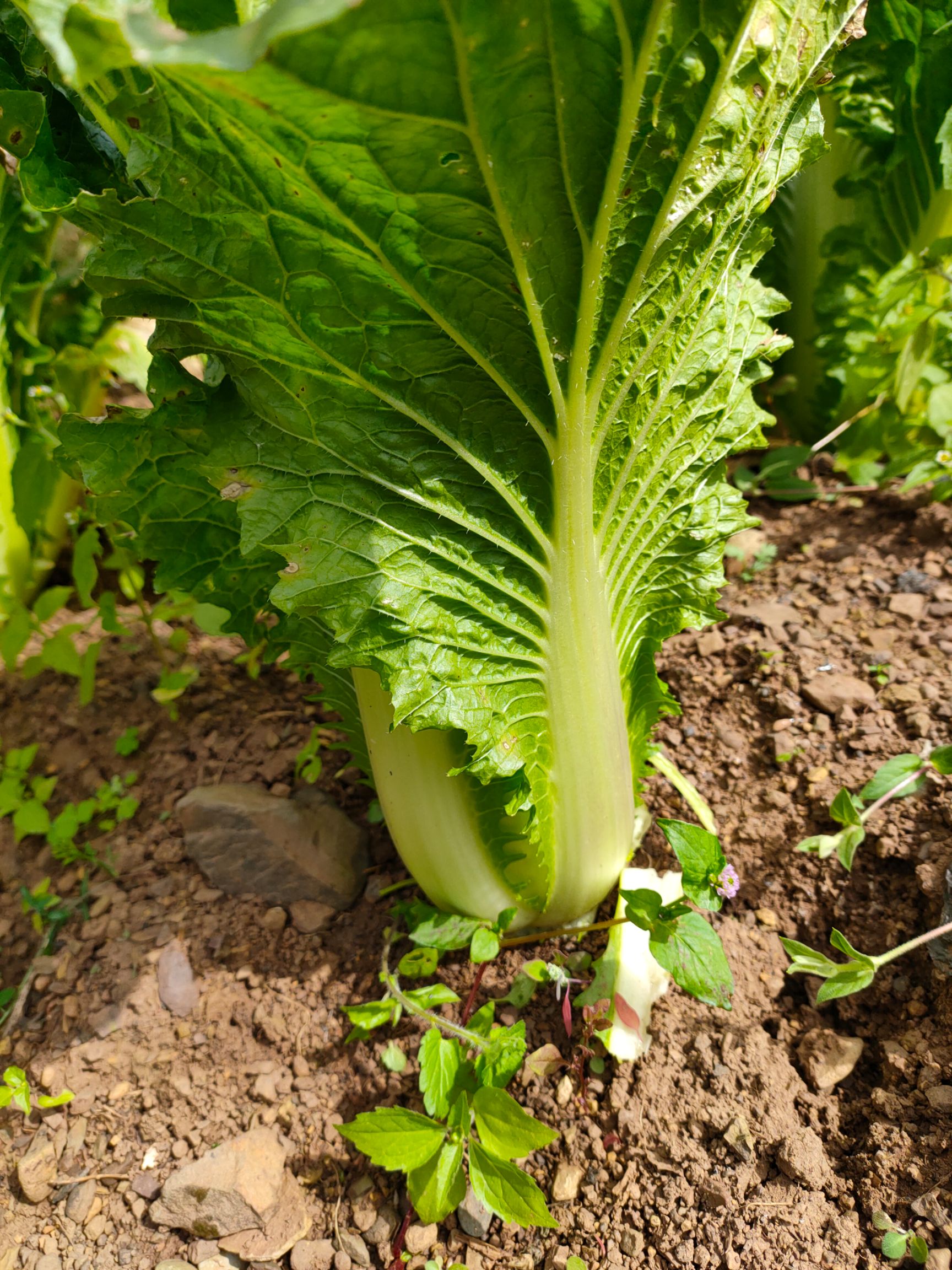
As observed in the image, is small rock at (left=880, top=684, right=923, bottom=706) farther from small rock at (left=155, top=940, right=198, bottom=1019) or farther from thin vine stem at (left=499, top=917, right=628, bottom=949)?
small rock at (left=155, top=940, right=198, bottom=1019)

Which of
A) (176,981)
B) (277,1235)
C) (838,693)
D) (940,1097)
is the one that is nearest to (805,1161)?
(940,1097)

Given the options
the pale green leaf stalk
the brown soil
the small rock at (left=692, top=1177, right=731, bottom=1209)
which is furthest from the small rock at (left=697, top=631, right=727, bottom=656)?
the small rock at (left=692, top=1177, right=731, bottom=1209)

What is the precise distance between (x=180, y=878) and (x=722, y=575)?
1592 millimetres

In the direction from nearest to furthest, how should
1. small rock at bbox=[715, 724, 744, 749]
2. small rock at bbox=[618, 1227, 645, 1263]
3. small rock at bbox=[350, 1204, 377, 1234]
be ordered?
small rock at bbox=[618, 1227, 645, 1263]
small rock at bbox=[350, 1204, 377, 1234]
small rock at bbox=[715, 724, 744, 749]

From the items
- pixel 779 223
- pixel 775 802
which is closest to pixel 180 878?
pixel 775 802

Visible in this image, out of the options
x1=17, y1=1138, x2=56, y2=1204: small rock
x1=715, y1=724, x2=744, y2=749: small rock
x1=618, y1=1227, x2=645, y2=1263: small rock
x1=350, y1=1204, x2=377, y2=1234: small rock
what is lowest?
x1=618, y1=1227, x2=645, y2=1263: small rock

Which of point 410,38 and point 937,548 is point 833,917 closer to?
point 937,548

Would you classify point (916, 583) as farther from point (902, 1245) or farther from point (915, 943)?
point (902, 1245)

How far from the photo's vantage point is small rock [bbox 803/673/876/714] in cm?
221

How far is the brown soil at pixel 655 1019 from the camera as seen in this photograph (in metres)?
1.54

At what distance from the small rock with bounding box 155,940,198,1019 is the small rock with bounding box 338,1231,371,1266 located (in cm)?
62

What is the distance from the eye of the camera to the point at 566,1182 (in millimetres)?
1609

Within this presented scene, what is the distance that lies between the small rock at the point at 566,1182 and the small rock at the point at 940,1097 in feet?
2.15

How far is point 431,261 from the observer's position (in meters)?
1.21
